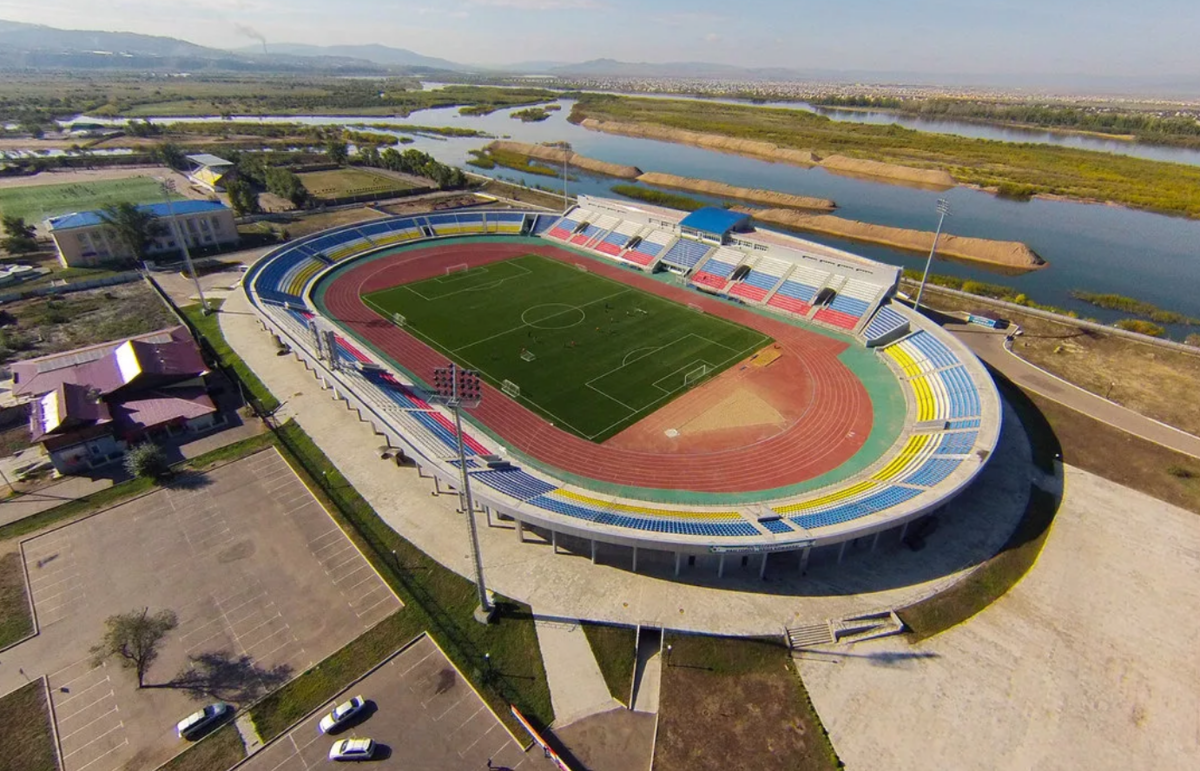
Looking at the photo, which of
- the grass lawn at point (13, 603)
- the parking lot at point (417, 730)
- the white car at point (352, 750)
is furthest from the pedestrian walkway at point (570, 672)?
the grass lawn at point (13, 603)

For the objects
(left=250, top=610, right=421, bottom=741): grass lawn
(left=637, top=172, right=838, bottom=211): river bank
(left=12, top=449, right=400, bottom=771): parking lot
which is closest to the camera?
(left=250, top=610, right=421, bottom=741): grass lawn

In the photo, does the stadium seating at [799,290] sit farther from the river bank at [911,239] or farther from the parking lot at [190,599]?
the parking lot at [190,599]

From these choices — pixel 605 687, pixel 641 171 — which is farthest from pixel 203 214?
pixel 641 171

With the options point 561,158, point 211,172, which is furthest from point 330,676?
point 561,158

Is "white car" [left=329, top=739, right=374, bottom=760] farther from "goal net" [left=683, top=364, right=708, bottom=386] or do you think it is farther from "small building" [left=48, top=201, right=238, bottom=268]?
"small building" [left=48, top=201, right=238, bottom=268]

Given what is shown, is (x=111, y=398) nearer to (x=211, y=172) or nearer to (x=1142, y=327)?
(x=211, y=172)

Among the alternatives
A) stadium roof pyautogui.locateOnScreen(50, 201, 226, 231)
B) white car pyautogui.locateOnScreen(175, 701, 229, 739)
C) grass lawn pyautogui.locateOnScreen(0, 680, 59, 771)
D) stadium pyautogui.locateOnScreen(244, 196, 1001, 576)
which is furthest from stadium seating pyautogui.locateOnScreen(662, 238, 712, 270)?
grass lawn pyautogui.locateOnScreen(0, 680, 59, 771)
